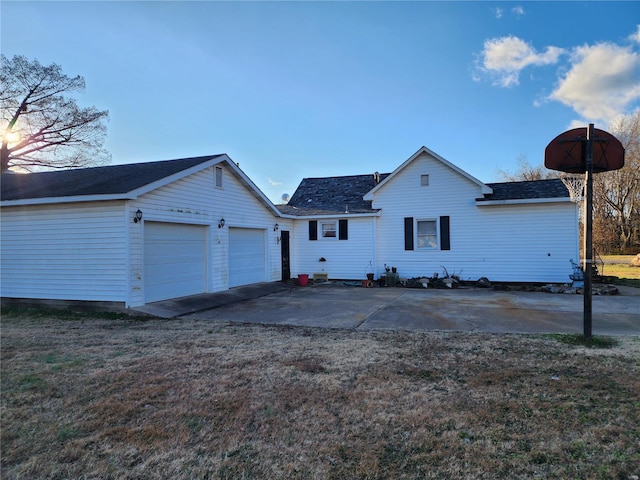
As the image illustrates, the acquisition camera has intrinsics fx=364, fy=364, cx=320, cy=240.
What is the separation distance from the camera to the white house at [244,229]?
9250 millimetres

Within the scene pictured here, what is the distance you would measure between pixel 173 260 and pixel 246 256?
3.70 m

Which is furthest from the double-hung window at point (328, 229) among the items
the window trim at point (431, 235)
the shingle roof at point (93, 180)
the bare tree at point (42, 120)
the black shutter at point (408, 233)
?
the bare tree at point (42, 120)

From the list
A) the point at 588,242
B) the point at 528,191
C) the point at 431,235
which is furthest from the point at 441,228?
the point at 588,242

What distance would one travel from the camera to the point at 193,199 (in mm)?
11133

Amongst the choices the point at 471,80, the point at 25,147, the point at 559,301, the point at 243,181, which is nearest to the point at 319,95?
the point at 243,181

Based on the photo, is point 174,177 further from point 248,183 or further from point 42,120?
point 42,120

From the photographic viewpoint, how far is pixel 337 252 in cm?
1619

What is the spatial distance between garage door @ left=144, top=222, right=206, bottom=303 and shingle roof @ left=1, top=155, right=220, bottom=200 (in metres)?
1.31

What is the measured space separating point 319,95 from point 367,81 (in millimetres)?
1785

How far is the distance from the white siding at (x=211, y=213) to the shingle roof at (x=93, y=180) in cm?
46

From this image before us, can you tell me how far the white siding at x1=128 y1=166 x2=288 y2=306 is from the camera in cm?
917

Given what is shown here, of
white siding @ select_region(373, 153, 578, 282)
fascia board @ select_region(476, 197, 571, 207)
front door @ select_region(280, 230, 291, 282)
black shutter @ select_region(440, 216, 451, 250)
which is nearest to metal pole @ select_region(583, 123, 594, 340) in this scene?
fascia board @ select_region(476, 197, 571, 207)

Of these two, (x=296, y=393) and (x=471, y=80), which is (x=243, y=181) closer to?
(x=471, y=80)

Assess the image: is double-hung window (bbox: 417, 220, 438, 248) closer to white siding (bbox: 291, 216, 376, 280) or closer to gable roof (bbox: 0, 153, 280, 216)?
white siding (bbox: 291, 216, 376, 280)
